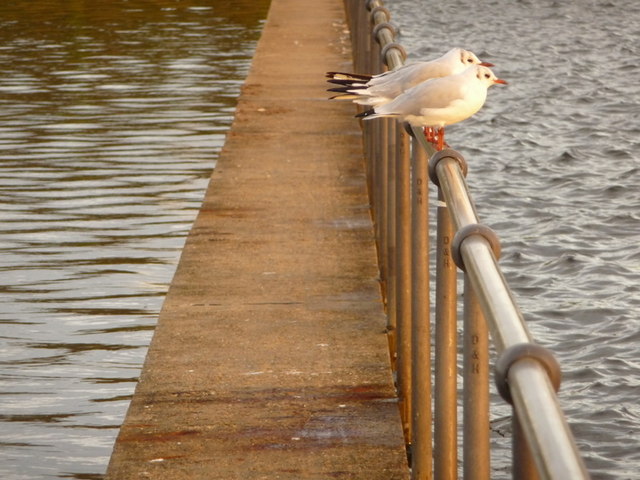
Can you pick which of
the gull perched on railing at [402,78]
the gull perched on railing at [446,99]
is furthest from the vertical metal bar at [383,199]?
the gull perched on railing at [446,99]

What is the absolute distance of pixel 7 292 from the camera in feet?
23.1

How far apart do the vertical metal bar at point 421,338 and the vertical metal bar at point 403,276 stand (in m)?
0.46

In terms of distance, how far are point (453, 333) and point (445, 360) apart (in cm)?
7

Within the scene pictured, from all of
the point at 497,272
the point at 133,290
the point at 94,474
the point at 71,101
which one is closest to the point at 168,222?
the point at 133,290

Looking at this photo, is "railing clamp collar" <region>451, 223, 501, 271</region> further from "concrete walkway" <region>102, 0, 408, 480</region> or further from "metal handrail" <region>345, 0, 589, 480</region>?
"concrete walkway" <region>102, 0, 408, 480</region>

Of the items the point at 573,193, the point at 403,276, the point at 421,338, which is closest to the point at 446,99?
the point at 403,276

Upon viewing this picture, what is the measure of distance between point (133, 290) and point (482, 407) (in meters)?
4.53

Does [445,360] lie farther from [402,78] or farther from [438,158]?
[402,78]

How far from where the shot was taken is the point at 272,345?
17.9ft

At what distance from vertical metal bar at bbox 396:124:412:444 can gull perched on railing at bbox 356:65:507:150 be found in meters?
0.54

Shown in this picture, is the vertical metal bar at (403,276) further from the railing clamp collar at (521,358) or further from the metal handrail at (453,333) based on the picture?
the railing clamp collar at (521,358)

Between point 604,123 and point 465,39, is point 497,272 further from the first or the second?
point 465,39

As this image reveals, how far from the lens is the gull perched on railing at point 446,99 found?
15.6 feet

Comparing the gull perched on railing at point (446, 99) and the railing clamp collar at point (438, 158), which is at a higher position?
the railing clamp collar at point (438, 158)
